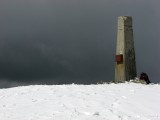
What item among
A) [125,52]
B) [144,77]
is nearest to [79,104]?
[144,77]

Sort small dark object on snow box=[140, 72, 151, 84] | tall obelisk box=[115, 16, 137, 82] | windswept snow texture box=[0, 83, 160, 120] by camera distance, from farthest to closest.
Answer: tall obelisk box=[115, 16, 137, 82]
small dark object on snow box=[140, 72, 151, 84]
windswept snow texture box=[0, 83, 160, 120]

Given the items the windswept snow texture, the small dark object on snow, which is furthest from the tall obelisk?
the windswept snow texture

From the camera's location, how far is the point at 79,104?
11.0m

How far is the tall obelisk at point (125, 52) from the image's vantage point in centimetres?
1998

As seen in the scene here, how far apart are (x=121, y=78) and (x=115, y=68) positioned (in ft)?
2.42

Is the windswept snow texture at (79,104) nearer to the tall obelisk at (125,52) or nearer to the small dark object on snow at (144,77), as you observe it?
the small dark object on snow at (144,77)

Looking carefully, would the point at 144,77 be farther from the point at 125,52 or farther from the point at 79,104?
the point at 79,104

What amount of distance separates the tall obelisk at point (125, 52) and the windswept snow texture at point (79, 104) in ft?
17.0

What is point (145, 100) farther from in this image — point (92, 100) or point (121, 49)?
point (121, 49)

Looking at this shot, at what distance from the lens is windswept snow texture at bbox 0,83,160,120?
32.1ft

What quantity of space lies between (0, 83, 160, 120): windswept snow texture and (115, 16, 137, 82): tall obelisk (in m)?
5.17

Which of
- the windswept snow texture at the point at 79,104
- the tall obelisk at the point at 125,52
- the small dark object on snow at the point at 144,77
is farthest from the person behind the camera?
the tall obelisk at the point at 125,52

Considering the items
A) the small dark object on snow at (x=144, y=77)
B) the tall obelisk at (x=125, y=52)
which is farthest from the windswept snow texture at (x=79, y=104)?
the tall obelisk at (x=125, y=52)

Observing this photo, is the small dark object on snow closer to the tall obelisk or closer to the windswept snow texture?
the tall obelisk
